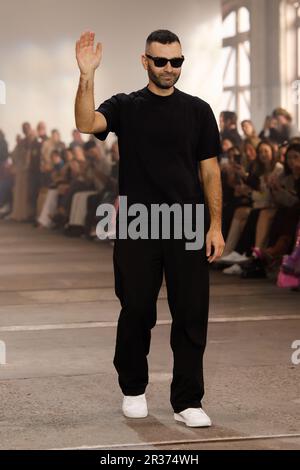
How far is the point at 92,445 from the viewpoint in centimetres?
400

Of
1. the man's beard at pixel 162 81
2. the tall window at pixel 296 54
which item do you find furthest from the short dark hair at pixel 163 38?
the tall window at pixel 296 54

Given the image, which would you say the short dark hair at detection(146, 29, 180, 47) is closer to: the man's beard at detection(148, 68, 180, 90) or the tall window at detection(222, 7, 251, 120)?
the man's beard at detection(148, 68, 180, 90)

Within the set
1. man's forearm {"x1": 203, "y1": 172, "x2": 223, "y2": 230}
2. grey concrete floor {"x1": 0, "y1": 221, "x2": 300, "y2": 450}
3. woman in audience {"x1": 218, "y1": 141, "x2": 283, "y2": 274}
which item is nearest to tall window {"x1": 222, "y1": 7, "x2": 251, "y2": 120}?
woman in audience {"x1": 218, "y1": 141, "x2": 283, "y2": 274}

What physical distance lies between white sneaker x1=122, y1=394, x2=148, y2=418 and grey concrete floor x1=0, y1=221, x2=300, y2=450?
0.11ft

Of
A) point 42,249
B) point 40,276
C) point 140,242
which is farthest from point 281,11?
point 140,242

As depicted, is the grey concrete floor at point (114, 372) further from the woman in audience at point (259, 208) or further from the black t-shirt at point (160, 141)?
the black t-shirt at point (160, 141)

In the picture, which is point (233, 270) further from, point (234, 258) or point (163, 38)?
point (163, 38)

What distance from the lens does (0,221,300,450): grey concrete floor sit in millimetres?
4148

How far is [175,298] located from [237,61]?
9.50 meters

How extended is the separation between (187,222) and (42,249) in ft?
26.7

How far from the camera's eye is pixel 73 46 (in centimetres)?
1567
